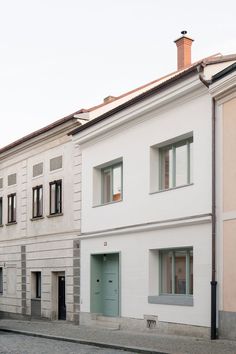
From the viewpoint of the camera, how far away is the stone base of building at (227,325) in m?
13.6

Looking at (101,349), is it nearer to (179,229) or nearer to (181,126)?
(179,229)

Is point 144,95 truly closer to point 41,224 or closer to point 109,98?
point 109,98

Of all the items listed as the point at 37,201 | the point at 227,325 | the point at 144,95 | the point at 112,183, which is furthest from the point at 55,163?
the point at 227,325

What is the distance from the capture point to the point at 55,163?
23.3m

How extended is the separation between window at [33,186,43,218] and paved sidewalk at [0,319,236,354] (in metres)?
5.41

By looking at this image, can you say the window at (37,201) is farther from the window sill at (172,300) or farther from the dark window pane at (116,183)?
the window sill at (172,300)

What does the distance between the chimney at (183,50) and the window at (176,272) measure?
10.3 metres

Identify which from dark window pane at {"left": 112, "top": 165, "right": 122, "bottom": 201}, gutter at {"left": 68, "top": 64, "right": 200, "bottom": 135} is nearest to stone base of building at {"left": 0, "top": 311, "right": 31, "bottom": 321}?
dark window pane at {"left": 112, "top": 165, "right": 122, "bottom": 201}

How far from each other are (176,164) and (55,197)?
7648 millimetres

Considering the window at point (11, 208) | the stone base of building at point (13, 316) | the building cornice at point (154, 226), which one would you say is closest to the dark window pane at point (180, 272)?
the building cornice at point (154, 226)

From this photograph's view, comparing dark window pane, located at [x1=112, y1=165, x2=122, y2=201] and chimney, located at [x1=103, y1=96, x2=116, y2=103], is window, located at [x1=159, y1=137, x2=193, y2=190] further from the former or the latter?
chimney, located at [x1=103, y1=96, x2=116, y2=103]

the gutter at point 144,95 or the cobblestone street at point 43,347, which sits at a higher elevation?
the gutter at point 144,95

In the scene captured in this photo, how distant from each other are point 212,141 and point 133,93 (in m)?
7.41

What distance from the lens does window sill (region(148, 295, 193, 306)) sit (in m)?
15.5
